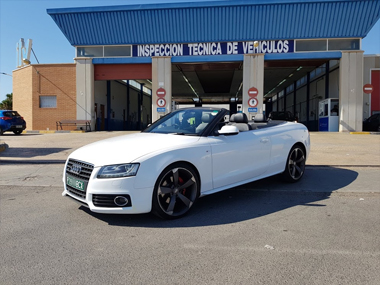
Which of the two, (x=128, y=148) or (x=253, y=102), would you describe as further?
(x=253, y=102)

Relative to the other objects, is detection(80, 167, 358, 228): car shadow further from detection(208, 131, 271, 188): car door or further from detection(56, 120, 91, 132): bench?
detection(56, 120, 91, 132): bench

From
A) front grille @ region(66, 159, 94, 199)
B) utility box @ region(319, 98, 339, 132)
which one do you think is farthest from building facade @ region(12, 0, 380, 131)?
front grille @ region(66, 159, 94, 199)

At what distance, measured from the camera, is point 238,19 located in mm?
21750

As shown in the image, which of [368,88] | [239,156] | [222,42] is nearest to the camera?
[239,156]

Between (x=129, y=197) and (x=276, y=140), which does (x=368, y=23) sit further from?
(x=129, y=197)

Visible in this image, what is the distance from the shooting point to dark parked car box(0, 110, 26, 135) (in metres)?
19.0

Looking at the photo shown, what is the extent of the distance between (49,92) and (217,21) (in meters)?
14.6

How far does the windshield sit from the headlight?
1148 millimetres

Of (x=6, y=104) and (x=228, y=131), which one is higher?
(x=6, y=104)

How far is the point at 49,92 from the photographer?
80.2 ft

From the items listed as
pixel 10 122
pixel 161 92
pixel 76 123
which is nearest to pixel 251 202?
pixel 161 92

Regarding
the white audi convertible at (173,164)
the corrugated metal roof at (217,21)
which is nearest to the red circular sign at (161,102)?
the corrugated metal roof at (217,21)

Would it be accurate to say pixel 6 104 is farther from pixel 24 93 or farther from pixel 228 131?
pixel 228 131

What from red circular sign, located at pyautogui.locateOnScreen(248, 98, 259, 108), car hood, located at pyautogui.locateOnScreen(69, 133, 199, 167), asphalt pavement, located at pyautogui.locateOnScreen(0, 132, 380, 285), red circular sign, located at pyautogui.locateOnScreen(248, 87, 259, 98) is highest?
red circular sign, located at pyautogui.locateOnScreen(248, 87, 259, 98)
